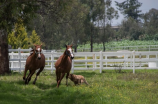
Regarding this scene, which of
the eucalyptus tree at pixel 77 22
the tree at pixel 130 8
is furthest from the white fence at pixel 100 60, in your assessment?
the tree at pixel 130 8

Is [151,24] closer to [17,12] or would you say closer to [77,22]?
[77,22]

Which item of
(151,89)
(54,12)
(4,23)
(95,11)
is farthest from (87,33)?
(151,89)

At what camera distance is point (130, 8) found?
118 metres

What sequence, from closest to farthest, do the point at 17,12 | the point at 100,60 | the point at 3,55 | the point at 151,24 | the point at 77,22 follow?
the point at 17,12, the point at 3,55, the point at 100,60, the point at 77,22, the point at 151,24

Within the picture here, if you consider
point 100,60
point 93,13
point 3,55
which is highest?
point 93,13

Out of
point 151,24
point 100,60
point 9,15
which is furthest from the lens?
point 151,24

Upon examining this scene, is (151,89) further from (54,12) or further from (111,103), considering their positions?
(54,12)

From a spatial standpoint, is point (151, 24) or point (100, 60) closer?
point (100, 60)

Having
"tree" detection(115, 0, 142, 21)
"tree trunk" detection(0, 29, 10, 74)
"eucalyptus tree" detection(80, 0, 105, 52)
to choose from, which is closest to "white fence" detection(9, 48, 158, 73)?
"tree trunk" detection(0, 29, 10, 74)

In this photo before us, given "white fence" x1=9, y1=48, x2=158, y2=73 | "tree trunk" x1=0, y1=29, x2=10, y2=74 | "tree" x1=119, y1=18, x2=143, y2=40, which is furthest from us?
"tree" x1=119, y1=18, x2=143, y2=40

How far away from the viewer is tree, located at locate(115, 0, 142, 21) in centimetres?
11722

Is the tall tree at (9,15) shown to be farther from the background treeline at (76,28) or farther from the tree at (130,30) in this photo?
the tree at (130,30)

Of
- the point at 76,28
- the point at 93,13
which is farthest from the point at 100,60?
the point at 93,13

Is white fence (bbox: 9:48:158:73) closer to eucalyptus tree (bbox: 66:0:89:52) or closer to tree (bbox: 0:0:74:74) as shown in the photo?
tree (bbox: 0:0:74:74)
